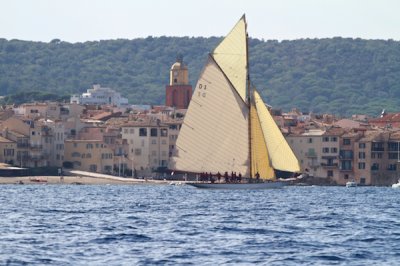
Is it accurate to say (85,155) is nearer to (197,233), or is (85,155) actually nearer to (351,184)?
(351,184)

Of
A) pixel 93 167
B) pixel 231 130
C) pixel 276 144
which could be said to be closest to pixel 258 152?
pixel 276 144

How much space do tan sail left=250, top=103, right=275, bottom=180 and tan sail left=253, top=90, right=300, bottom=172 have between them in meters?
0.59

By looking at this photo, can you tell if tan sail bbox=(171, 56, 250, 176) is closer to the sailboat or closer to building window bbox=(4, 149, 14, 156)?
the sailboat

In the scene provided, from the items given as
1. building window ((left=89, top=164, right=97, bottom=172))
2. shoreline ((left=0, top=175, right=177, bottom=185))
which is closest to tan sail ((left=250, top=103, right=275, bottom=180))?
shoreline ((left=0, top=175, right=177, bottom=185))

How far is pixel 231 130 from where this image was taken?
139 meters

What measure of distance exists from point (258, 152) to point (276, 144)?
1.83 m

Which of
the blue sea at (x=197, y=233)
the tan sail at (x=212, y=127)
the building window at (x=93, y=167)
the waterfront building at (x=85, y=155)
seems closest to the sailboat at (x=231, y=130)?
the tan sail at (x=212, y=127)

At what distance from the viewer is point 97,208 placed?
102250mm

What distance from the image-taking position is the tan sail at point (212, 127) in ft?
446

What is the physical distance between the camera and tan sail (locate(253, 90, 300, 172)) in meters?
142

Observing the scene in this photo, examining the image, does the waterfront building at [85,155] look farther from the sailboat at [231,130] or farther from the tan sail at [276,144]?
the tan sail at [276,144]

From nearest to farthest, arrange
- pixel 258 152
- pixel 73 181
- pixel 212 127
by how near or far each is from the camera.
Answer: pixel 212 127
pixel 258 152
pixel 73 181

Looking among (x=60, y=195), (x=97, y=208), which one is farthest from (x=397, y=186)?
(x=97, y=208)

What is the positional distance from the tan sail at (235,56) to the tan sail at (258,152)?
242cm
